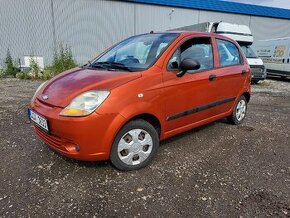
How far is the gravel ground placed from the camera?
2662 millimetres

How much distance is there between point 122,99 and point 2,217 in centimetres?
161

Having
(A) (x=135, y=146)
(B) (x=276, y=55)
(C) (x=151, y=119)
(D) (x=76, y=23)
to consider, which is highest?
(D) (x=76, y=23)

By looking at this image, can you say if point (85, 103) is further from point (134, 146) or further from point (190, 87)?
point (190, 87)

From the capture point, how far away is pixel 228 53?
15.9ft

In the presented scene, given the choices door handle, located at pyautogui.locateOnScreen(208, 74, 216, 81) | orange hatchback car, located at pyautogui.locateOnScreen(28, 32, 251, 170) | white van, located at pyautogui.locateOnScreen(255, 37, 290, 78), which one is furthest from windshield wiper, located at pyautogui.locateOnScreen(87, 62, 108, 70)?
white van, located at pyautogui.locateOnScreen(255, 37, 290, 78)

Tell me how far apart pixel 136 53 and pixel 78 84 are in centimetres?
109

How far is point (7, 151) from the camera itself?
393 cm

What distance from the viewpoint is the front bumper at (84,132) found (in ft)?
9.48

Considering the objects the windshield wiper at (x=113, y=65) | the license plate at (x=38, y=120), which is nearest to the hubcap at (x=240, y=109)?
the windshield wiper at (x=113, y=65)

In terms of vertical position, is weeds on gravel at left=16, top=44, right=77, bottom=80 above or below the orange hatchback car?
below

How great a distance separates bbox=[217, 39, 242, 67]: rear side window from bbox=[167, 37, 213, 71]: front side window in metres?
0.32

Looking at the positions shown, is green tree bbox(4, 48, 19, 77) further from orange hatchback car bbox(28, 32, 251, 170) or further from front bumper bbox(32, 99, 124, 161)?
front bumper bbox(32, 99, 124, 161)

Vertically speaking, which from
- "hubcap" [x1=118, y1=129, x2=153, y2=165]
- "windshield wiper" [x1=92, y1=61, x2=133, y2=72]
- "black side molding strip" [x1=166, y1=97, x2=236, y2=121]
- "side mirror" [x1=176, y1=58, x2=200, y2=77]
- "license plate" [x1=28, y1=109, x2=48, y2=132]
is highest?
"side mirror" [x1=176, y1=58, x2=200, y2=77]

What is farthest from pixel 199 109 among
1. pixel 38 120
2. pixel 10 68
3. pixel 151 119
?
pixel 10 68
